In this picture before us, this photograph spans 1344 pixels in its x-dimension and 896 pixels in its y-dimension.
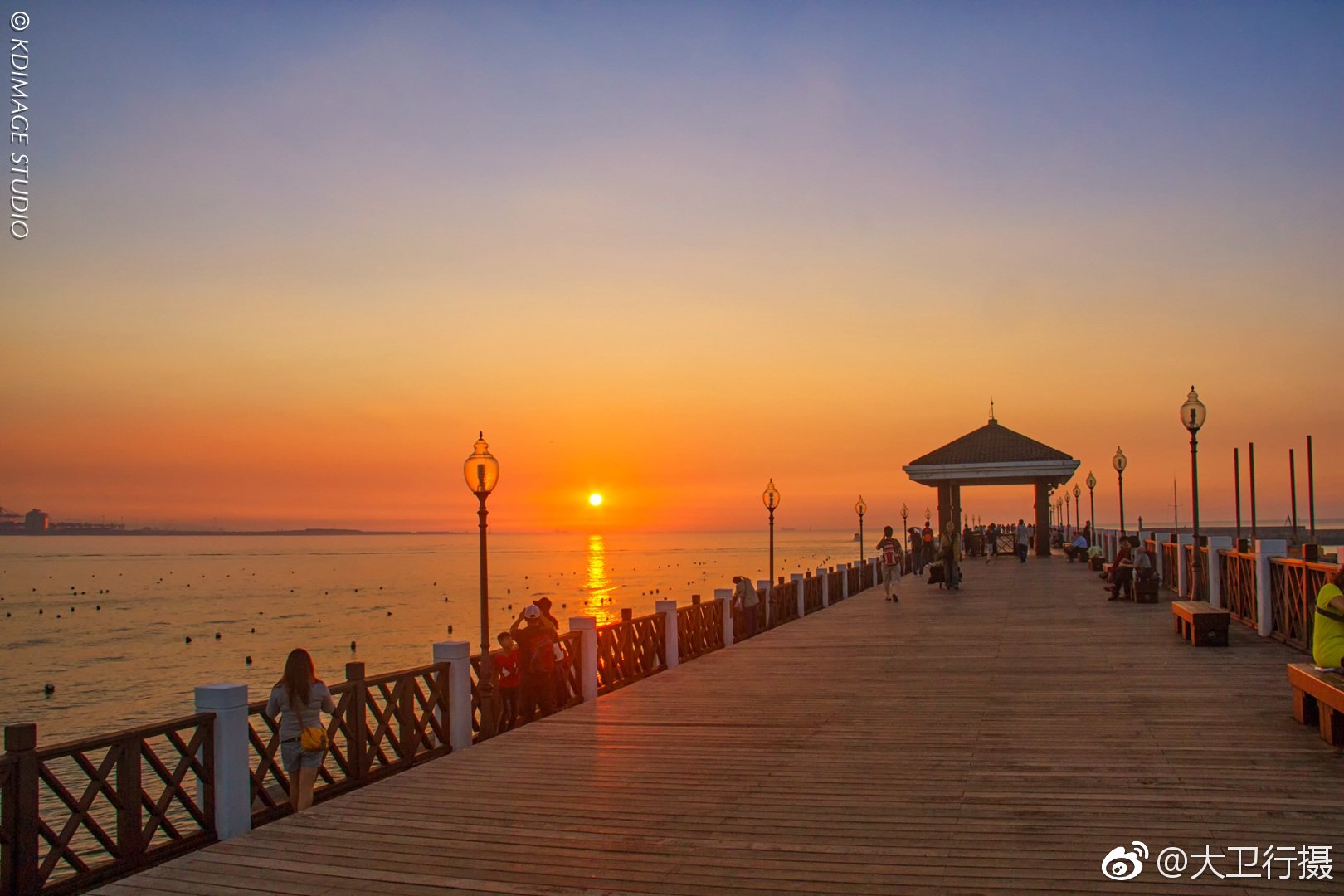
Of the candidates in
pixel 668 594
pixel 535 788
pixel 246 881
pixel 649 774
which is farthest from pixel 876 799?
pixel 668 594

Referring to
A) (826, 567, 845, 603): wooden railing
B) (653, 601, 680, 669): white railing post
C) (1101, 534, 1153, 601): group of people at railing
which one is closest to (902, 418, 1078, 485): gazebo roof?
(826, 567, 845, 603): wooden railing

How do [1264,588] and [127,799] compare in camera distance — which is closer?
[127,799]

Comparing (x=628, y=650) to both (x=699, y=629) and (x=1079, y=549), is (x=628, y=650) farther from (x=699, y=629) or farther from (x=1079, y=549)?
(x=1079, y=549)

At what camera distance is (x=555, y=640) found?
511 inches

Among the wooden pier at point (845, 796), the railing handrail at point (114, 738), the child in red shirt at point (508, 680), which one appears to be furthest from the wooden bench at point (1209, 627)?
the railing handrail at point (114, 738)

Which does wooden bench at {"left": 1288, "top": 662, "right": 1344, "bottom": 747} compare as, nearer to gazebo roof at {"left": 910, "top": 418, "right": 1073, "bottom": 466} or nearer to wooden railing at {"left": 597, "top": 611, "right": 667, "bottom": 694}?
wooden railing at {"left": 597, "top": 611, "right": 667, "bottom": 694}

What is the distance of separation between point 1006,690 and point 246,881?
902 centimetres

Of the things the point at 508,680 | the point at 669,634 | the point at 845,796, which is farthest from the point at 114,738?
the point at 669,634

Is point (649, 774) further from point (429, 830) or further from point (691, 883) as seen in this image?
point (691, 883)

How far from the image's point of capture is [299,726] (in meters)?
8.63

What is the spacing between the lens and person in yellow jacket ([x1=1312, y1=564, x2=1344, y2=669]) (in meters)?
9.55

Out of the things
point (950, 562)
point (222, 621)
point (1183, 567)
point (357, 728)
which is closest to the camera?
point (357, 728)

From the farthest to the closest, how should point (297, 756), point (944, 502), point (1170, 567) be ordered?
1. point (944, 502)
2. point (1170, 567)
3. point (297, 756)

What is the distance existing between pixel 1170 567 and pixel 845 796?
74.5ft
